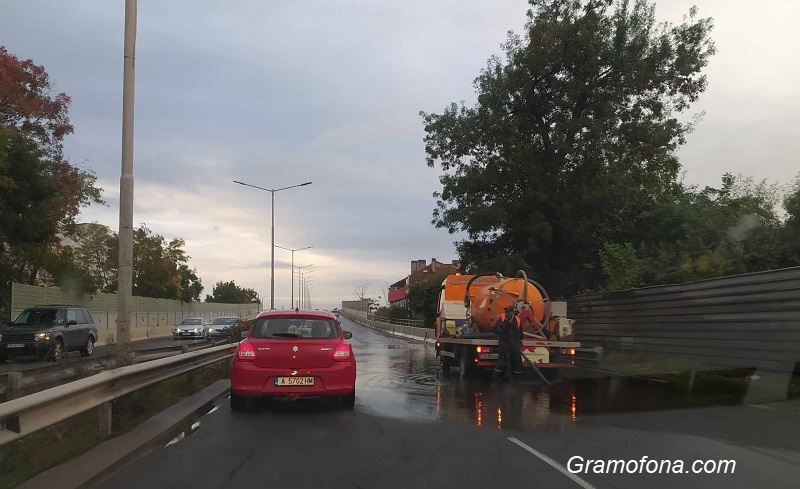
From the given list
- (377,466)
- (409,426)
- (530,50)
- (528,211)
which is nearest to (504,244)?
(528,211)

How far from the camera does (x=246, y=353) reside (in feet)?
30.9

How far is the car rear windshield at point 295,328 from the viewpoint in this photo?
981 cm

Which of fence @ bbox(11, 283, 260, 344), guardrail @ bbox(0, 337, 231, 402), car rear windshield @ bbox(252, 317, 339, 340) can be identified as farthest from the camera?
fence @ bbox(11, 283, 260, 344)

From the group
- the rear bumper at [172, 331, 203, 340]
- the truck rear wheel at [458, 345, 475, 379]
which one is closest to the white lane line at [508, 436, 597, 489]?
the truck rear wheel at [458, 345, 475, 379]

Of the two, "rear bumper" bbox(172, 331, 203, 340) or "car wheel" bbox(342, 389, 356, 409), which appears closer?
"car wheel" bbox(342, 389, 356, 409)

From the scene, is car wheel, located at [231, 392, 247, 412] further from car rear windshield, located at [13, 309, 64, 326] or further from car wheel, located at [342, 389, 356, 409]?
car rear windshield, located at [13, 309, 64, 326]

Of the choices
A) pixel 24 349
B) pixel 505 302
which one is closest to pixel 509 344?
pixel 505 302

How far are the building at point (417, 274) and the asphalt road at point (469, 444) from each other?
4509cm

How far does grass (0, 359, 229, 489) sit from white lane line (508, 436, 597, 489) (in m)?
4.81

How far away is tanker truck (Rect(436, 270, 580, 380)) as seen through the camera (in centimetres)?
1461

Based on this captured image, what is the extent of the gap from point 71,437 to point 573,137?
23.8 meters

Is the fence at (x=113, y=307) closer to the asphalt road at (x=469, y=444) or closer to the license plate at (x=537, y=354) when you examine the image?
the license plate at (x=537, y=354)

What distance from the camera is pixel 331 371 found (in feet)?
31.1

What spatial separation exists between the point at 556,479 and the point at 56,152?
30.9 metres
